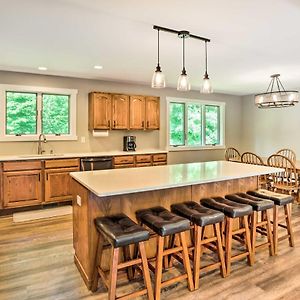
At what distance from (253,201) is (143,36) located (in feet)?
7.13

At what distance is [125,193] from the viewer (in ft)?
6.87

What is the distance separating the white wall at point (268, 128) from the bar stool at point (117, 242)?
572cm

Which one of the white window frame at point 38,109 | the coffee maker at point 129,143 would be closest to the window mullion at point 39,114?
the white window frame at point 38,109

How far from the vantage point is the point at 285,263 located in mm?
2734

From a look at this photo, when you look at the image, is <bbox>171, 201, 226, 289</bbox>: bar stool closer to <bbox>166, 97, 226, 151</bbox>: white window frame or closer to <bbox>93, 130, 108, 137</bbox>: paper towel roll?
<bbox>93, 130, 108, 137</bbox>: paper towel roll

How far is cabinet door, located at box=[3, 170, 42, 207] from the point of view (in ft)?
13.8

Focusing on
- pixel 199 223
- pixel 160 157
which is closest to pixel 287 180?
pixel 160 157

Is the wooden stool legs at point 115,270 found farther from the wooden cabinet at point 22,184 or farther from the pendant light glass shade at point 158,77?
the wooden cabinet at point 22,184

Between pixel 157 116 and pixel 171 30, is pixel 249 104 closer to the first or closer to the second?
pixel 157 116

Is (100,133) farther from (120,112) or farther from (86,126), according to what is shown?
(120,112)

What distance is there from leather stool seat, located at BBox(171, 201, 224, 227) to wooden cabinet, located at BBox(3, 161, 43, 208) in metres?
2.74

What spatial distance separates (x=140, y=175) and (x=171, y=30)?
1.55 meters

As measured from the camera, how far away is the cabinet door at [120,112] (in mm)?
5281

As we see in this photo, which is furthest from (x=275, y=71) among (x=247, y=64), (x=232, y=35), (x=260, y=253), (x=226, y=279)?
(x=226, y=279)
